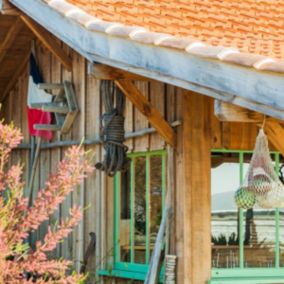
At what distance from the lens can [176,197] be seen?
8.05 metres

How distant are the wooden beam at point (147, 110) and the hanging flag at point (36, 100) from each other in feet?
11.6

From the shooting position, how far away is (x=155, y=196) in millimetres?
8828

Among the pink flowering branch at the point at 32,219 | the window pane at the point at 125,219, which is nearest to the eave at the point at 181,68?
the pink flowering branch at the point at 32,219

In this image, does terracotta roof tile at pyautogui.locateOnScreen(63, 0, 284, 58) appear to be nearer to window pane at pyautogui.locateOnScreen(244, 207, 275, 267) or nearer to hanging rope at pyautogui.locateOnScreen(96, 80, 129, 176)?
hanging rope at pyautogui.locateOnScreen(96, 80, 129, 176)

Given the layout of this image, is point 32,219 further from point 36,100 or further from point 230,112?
point 36,100

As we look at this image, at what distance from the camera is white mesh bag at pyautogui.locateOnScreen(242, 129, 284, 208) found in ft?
21.2

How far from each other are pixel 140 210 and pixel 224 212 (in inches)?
42.3

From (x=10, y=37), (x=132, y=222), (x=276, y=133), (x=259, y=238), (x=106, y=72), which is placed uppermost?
(x=10, y=37)

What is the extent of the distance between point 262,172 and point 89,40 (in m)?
1.65

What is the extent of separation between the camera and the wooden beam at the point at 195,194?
7.88m

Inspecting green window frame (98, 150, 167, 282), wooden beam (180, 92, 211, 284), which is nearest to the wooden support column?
wooden beam (180, 92, 211, 284)

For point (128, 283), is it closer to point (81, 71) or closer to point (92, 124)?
point (92, 124)

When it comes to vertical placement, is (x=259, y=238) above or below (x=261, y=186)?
below

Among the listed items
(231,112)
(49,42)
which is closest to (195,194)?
(231,112)
